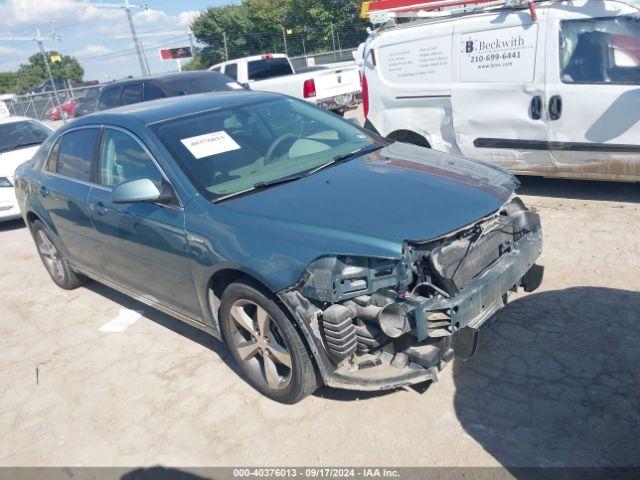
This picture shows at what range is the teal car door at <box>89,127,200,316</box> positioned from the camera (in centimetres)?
352

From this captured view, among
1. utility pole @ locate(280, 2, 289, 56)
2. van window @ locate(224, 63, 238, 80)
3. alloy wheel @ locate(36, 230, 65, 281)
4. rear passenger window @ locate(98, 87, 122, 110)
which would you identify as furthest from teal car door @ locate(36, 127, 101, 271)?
utility pole @ locate(280, 2, 289, 56)

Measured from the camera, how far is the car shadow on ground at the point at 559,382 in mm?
2697

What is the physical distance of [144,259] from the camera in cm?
385

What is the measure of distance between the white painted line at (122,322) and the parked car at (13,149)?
4.33m

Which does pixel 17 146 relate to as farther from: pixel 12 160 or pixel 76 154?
pixel 76 154

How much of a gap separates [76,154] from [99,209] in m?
0.76

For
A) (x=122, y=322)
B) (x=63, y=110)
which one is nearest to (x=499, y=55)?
(x=122, y=322)

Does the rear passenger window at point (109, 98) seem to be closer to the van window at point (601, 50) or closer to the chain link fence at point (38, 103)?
the van window at point (601, 50)

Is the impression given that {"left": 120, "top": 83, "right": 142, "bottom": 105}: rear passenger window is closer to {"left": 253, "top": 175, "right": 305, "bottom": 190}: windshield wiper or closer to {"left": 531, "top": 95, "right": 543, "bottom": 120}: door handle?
{"left": 531, "top": 95, "right": 543, "bottom": 120}: door handle

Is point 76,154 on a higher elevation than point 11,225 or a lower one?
higher

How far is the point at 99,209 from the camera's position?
4.12 meters

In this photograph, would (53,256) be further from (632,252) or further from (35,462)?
(632,252)

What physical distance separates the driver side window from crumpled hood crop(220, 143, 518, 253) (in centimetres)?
73

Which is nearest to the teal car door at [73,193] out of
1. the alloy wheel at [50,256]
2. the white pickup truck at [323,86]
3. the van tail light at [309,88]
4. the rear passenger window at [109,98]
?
the alloy wheel at [50,256]
